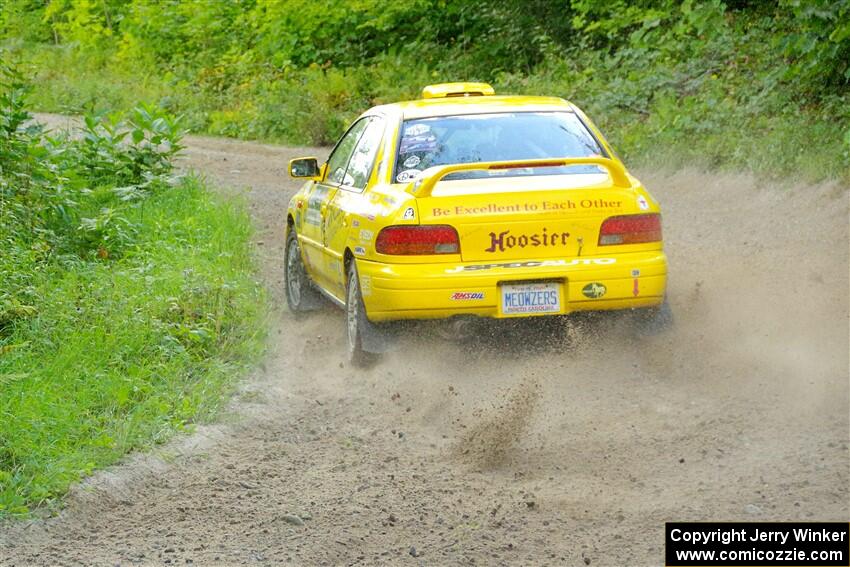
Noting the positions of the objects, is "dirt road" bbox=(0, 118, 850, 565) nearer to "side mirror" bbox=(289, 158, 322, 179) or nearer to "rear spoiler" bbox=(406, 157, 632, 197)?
"rear spoiler" bbox=(406, 157, 632, 197)

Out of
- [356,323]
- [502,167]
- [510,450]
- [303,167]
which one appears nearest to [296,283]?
[303,167]

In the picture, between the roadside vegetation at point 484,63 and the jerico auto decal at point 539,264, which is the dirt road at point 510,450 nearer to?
the jerico auto decal at point 539,264

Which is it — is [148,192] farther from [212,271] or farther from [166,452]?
[166,452]

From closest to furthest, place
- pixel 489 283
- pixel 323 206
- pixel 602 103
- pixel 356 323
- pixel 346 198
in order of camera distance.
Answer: pixel 489 283 → pixel 356 323 → pixel 346 198 → pixel 323 206 → pixel 602 103

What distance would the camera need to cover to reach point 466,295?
23.8ft

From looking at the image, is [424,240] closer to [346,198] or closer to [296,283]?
[346,198]

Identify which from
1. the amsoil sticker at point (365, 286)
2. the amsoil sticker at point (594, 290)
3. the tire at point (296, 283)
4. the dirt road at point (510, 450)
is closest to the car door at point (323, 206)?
the tire at point (296, 283)

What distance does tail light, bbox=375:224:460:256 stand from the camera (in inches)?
288

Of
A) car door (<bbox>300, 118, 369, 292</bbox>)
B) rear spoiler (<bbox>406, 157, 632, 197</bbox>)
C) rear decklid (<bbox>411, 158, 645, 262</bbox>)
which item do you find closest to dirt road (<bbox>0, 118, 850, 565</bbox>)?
car door (<bbox>300, 118, 369, 292</bbox>)

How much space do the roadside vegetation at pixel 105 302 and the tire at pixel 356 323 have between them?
700 millimetres

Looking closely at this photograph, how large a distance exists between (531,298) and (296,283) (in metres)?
3.20

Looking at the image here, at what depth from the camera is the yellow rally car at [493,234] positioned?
7305 millimetres

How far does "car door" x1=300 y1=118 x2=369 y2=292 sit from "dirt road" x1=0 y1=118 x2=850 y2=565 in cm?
50

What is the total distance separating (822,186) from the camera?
12.0m
